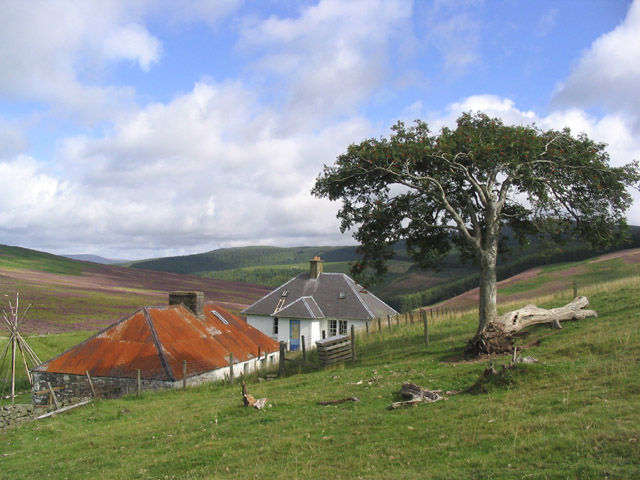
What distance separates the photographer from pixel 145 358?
2711 cm

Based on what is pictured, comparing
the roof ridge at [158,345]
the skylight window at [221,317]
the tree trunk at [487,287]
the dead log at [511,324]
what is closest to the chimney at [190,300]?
the skylight window at [221,317]

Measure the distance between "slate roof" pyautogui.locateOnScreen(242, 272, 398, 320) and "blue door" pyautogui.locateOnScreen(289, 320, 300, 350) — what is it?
41.2 inches

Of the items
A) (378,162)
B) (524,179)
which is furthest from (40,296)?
(524,179)

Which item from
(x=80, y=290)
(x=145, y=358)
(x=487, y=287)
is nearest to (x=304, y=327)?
(x=145, y=358)

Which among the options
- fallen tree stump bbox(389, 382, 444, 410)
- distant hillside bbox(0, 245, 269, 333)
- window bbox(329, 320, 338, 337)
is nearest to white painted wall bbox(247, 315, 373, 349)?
window bbox(329, 320, 338, 337)

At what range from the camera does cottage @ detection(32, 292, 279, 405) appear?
26.0 metres

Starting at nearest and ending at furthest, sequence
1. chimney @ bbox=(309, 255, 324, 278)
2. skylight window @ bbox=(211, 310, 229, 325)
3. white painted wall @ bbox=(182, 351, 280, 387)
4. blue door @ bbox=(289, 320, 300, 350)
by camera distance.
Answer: white painted wall @ bbox=(182, 351, 280, 387), skylight window @ bbox=(211, 310, 229, 325), blue door @ bbox=(289, 320, 300, 350), chimney @ bbox=(309, 255, 324, 278)

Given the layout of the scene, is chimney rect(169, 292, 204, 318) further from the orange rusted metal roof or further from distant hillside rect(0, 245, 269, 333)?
distant hillside rect(0, 245, 269, 333)

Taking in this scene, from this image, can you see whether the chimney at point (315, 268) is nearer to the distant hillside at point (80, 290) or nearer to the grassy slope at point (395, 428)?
the distant hillside at point (80, 290)

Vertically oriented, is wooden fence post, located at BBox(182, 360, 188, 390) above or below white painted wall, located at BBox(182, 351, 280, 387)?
above

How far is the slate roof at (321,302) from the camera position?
51500 mm

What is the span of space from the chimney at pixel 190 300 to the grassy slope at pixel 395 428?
16345mm

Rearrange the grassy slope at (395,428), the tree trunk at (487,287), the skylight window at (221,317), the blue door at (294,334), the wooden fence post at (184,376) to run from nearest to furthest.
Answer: the grassy slope at (395,428), the tree trunk at (487,287), the wooden fence post at (184,376), the skylight window at (221,317), the blue door at (294,334)

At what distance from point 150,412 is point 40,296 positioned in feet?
215
